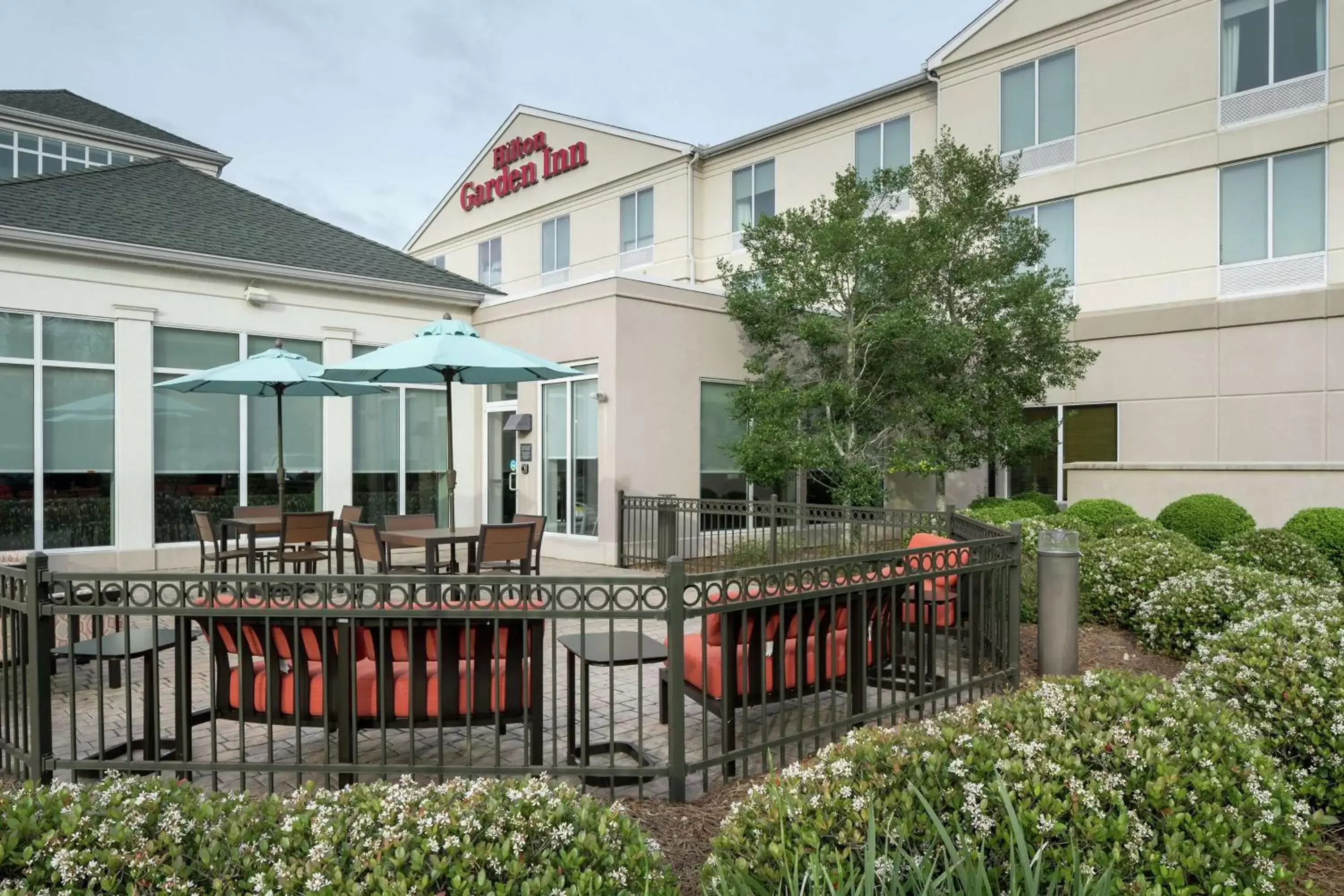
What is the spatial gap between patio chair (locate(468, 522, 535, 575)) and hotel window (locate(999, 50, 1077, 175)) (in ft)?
40.6

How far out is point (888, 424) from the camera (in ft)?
46.0

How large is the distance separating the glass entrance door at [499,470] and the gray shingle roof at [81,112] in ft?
62.5

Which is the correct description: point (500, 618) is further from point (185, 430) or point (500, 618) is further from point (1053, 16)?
point (1053, 16)

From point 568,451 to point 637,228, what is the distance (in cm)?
1064

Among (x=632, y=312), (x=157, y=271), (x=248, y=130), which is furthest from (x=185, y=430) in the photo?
(x=248, y=130)

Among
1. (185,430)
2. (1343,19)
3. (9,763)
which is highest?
(1343,19)

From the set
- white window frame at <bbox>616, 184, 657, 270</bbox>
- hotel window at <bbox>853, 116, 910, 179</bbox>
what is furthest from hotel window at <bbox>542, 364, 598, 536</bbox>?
white window frame at <bbox>616, 184, 657, 270</bbox>

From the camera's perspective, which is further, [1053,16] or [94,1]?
[1053,16]

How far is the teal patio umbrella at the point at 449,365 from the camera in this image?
26.1 feet

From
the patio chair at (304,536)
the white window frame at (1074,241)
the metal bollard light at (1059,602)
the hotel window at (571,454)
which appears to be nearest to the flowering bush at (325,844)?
the metal bollard light at (1059,602)

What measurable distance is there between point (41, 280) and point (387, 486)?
5.48 meters

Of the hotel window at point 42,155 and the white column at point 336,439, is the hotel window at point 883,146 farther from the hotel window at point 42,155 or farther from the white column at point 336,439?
the hotel window at point 42,155

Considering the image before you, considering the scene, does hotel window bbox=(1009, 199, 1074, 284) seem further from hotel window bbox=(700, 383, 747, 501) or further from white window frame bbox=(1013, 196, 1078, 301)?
hotel window bbox=(700, 383, 747, 501)

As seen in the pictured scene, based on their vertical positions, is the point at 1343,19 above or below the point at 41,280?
above
